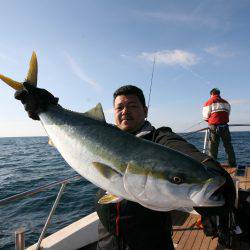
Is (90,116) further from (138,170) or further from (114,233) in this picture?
(114,233)

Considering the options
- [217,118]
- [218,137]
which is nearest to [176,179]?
[217,118]

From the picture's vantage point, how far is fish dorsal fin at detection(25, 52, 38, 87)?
3.46 metres

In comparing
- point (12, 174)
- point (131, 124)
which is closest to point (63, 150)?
point (131, 124)

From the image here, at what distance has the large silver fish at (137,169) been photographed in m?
1.95

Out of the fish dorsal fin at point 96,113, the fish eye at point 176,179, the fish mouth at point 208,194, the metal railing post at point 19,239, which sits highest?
the fish dorsal fin at point 96,113

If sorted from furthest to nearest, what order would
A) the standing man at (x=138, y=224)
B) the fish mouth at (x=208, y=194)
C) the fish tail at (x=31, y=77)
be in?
1. the fish tail at (x=31, y=77)
2. the standing man at (x=138, y=224)
3. the fish mouth at (x=208, y=194)

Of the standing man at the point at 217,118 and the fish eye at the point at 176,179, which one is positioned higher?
the standing man at the point at 217,118

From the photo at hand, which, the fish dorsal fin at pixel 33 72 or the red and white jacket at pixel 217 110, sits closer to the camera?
the fish dorsal fin at pixel 33 72

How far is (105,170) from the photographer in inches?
88.3

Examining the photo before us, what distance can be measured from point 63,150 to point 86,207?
12.7 meters

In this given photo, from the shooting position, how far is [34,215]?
13859mm

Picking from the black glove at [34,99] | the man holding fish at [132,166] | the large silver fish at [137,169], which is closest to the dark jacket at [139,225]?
the man holding fish at [132,166]

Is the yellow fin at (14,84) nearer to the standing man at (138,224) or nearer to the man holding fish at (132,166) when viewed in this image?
the man holding fish at (132,166)

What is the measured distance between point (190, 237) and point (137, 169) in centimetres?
461
